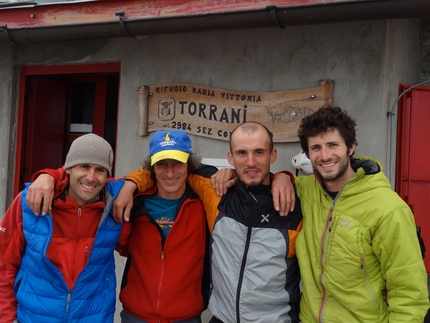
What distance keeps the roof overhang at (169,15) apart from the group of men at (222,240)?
1.13 metres

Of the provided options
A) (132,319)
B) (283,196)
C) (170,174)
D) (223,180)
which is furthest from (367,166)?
(132,319)

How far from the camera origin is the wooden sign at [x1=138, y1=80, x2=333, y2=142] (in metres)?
3.90

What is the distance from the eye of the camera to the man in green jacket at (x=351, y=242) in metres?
2.07

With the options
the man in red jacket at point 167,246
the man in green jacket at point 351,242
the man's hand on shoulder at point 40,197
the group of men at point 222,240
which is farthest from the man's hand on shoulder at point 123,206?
the man in green jacket at point 351,242

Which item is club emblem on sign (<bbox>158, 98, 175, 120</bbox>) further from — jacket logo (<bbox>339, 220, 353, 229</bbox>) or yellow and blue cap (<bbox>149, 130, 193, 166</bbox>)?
jacket logo (<bbox>339, 220, 353, 229</bbox>)

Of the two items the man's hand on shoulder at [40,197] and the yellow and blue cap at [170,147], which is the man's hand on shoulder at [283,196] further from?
the man's hand on shoulder at [40,197]

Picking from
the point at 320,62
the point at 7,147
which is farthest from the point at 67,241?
the point at 7,147

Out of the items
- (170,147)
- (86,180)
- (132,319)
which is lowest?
(132,319)

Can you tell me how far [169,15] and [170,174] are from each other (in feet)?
5.37

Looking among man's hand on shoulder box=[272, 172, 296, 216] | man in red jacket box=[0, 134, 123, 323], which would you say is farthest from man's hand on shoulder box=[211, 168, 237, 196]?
man in red jacket box=[0, 134, 123, 323]

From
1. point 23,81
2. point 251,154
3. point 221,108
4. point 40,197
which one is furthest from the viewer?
point 23,81

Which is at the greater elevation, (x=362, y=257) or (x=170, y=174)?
(x=170, y=174)

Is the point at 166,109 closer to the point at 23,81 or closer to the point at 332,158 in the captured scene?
the point at 23,81

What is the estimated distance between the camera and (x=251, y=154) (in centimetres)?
257
